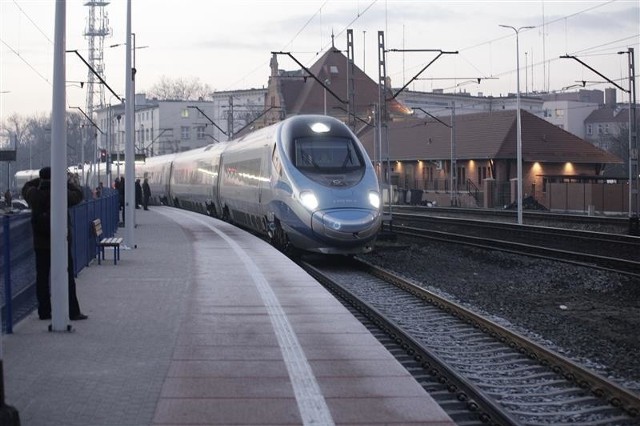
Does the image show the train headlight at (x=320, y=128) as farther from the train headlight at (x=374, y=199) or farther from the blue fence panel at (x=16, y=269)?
the blue fence panel at (x=16, y=269)

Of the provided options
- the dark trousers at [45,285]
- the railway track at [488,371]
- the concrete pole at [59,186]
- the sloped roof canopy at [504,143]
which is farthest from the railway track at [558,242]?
the sloped roof canopy at [504,143]

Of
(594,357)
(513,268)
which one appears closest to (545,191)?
(513,268)

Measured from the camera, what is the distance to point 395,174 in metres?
74.9

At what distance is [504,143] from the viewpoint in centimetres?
6194

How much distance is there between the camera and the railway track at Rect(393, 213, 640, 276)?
22.3 metres

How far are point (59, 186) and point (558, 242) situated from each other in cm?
2147

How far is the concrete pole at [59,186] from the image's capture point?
10.1 metres

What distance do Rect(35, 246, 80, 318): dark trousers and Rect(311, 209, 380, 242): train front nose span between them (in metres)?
7.97

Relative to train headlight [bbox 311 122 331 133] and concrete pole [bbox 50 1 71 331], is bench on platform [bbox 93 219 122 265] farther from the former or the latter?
concrete pole [bbox 50 1 71 331]

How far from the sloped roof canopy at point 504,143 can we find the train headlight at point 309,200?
42.1 metres

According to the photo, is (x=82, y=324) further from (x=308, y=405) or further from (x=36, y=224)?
(x=308, y=405)

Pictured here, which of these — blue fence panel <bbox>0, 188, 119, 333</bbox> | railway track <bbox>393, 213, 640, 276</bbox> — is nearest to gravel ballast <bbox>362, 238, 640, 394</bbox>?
railway track <bbox>393, 213, 640, 276</bbox>

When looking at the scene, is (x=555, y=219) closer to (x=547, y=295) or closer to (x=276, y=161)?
(x=276, y=161)

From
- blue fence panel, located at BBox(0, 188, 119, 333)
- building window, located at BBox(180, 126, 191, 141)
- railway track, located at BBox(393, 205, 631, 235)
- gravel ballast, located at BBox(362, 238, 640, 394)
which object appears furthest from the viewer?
building window, located at BBox(180, 126, 191, 141)
